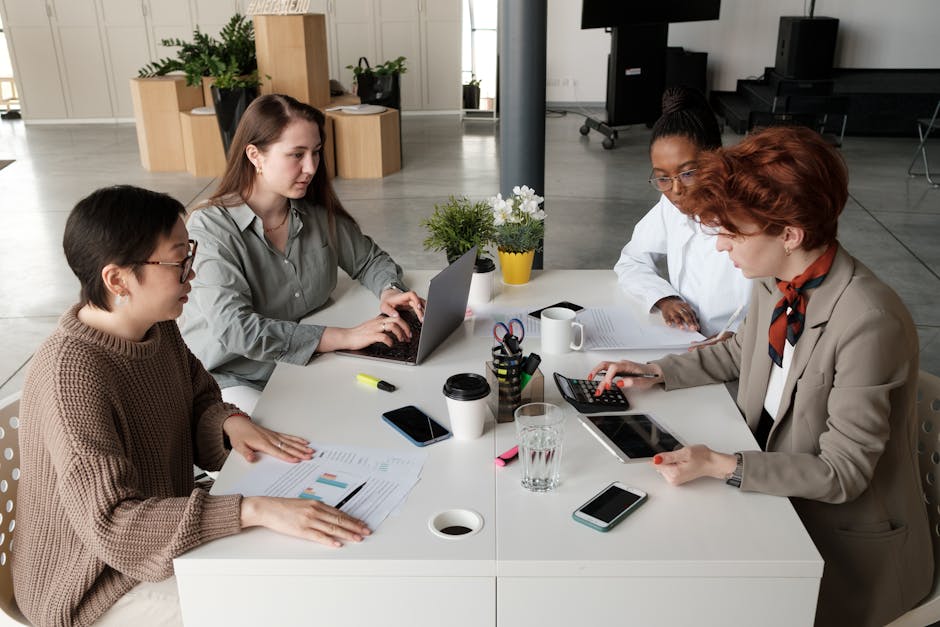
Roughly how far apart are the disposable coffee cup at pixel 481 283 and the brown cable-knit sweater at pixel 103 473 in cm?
93

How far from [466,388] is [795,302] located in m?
0.69

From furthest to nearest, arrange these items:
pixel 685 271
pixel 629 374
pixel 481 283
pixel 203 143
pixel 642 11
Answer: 1. pixel 642 11
2. pixel 203 143
3. pixel 685 271
4. pixel 481 283
5. pixel 629 374

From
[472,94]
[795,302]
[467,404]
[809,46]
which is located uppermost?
[809,46]

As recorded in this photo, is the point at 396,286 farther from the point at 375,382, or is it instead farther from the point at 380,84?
the point at 380,84

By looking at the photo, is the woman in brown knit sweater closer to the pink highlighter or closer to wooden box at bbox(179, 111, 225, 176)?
the pink highlighter

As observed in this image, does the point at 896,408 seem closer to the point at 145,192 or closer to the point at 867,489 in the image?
the point at 867,489

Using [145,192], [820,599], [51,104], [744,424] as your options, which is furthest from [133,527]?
[51,104]

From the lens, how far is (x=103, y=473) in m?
1.45

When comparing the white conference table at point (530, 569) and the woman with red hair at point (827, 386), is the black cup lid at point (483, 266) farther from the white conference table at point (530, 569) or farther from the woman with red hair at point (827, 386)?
the white conference table at point (530, 569)

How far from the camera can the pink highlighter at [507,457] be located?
1.64m

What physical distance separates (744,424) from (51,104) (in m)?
10.9

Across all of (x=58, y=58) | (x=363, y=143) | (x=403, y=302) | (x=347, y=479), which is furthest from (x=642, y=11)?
(x=58, y=58)

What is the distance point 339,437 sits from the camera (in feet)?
5.82

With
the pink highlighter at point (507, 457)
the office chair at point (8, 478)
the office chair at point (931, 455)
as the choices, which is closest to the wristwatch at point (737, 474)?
the pink highlighter at point (507, 457)
